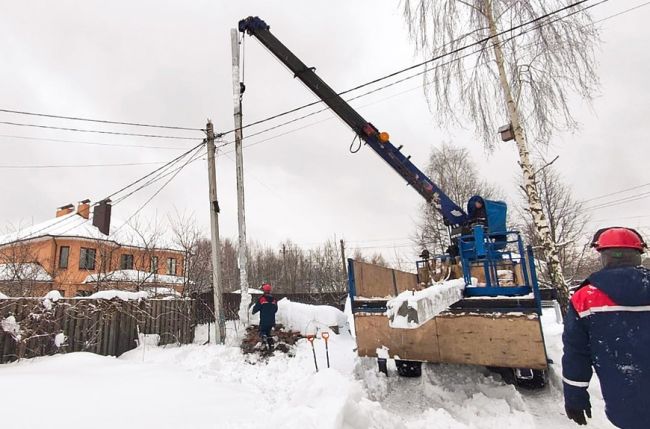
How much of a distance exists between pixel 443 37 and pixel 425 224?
62.0 feet

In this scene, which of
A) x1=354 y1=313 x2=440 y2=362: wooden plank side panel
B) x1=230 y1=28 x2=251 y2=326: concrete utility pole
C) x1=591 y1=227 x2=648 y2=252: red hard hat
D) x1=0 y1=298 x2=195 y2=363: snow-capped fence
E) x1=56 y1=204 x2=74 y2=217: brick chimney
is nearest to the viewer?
x1=591 y1=227 x2=648 y2=252: red hard hat

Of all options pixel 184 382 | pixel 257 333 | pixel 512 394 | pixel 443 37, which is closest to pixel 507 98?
pixel 443 37

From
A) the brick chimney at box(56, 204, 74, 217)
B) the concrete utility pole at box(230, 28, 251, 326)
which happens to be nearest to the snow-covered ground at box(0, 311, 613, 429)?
the concrete utility pole at box(230, 28, 251, 326)

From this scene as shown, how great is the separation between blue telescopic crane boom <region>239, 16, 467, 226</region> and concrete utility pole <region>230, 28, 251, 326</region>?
1.57m

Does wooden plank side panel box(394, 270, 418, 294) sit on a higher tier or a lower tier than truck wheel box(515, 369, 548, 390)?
higher

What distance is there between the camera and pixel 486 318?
5.17m

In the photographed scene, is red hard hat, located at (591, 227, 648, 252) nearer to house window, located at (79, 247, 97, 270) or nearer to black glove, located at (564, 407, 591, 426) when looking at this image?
black glove, located at (564, 407, 591, 426)

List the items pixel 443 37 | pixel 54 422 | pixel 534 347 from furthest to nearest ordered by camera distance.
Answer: pixel 443 37 < pixel 534 347 < pixel 54 422

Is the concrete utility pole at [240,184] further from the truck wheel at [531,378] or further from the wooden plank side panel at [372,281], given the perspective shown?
the truck wheel at [531,378]

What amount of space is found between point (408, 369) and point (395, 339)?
0.90 m

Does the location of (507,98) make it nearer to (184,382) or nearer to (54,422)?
(184,382)

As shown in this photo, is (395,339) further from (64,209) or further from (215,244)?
(64,209)

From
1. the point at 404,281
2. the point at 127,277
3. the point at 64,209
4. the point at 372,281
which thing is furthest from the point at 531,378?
the point at 64,209

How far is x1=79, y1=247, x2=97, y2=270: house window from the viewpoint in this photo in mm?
26255
